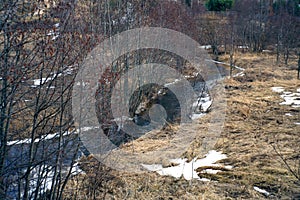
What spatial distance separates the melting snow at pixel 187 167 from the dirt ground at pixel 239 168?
151mm

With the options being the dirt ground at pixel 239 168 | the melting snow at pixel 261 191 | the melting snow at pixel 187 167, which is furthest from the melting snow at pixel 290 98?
the melting snow at pixel 261 191

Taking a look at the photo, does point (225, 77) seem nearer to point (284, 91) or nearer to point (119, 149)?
point (284, 91)

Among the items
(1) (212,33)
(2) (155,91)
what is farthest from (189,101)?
(1) (212,33)

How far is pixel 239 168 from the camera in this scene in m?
5.34

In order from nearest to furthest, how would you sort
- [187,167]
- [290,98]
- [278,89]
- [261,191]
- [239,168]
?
[261,191] < [239,168] < [187,167] < [290,98] < [278,89]

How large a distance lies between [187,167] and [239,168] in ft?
2.71

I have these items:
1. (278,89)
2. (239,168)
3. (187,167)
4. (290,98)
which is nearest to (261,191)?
(239,168)

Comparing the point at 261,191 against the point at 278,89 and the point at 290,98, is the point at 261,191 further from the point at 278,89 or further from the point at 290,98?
the point at 278,89

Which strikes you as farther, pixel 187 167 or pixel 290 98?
pixel 290 98

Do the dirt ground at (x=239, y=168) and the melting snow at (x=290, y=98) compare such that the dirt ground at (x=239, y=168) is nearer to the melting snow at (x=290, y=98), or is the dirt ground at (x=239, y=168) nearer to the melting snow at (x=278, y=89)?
the melting snow at (x=290, y=98)

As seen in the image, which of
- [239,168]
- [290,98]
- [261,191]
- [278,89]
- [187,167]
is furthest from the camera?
[278,89]

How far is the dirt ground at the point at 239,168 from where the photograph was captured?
15.0ft

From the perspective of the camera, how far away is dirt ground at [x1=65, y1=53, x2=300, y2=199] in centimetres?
459

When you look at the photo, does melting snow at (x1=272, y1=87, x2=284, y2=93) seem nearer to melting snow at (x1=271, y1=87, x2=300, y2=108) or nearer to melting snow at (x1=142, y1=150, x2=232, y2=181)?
melting snow at (x1=271, y1=87, x2=300, y2=108)
